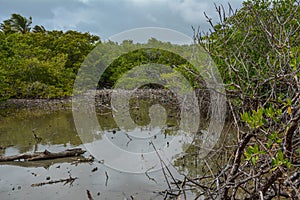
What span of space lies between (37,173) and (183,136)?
3.43 m

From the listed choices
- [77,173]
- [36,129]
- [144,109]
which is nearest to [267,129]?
[77,173]

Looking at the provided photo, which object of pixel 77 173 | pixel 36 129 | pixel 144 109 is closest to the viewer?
pixel 77 173

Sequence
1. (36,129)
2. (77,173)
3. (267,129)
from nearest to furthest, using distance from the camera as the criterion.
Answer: (267,129) < (77,173) < (36,129)

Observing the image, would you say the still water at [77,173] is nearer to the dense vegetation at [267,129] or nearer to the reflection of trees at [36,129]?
the reflection of trees at [36,129]

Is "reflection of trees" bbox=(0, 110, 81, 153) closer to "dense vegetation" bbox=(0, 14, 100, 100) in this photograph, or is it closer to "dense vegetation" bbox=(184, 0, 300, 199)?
"dense vegetation" bbox=(0, 14, 100, 100)

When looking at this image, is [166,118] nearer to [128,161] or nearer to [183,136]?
[183,136]

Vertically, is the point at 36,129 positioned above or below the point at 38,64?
below

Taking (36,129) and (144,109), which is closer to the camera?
(36,129)

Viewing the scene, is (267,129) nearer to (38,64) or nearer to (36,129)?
(36,129)

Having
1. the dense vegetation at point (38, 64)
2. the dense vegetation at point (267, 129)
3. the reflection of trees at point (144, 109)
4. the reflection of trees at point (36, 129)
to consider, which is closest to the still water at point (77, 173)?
the reflection of trees at point (36, 129)

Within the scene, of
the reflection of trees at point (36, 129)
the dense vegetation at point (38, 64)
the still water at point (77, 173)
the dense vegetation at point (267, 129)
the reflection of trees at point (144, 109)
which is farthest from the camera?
the dense vegetation at point (38, 64)

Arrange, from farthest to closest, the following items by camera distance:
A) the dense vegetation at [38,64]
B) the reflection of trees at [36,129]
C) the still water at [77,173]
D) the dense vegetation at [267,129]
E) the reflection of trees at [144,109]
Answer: the dense vegetation at [38,64] → the reflection of trees at [144,109] → the reflection of trees at [36,129] → the still water at [77,173] → the dense vegetation at [267,129]

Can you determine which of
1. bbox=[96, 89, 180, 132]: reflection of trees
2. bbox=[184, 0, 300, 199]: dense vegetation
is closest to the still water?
bbox=[96, 89, 180, 132]: reflection of trees

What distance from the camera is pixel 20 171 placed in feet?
17.4
